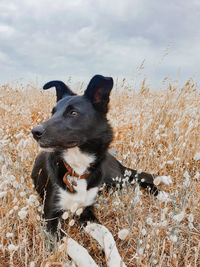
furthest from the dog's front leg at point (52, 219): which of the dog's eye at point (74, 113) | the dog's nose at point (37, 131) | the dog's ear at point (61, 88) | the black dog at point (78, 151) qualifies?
the dog's ear at point (61, 88)

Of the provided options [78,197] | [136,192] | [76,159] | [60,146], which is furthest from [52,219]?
[136,192]

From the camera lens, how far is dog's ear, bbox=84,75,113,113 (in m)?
2.63

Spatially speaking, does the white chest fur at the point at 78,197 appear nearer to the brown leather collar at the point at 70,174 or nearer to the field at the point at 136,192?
the brown leather collar at the point at 70,174

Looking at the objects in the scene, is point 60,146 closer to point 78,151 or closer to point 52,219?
point 78,151

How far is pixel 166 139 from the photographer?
4.55m

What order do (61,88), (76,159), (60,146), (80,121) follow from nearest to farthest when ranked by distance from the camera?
1. (60,146)
2. (80,121)
3. (76,159)
4. (61,88)

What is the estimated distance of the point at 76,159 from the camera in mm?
2709

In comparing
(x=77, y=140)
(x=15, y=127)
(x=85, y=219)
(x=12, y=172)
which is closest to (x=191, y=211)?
(x=85, y=219)

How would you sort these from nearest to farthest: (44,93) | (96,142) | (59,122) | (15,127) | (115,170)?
(59,122), (96,142), (115,170), (15,127), (44,93)

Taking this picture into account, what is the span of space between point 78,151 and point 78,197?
50 centimetres

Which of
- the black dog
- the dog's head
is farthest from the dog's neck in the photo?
the dog's head

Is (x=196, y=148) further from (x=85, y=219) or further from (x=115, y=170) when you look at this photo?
(x=85, y=219)

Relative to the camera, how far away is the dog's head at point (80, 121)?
2377 millimetres

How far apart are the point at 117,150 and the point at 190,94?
2.20 meters
